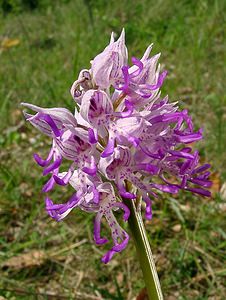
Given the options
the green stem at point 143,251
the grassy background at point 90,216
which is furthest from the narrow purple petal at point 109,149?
the grassy background at point 90,216

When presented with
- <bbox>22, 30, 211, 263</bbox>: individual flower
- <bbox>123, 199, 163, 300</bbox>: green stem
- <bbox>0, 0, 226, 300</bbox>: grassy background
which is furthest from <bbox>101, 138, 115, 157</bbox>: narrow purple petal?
<bbox>0, 0, 226, 300</bbox>: grassy background

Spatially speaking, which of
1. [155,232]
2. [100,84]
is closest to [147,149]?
[100,84]

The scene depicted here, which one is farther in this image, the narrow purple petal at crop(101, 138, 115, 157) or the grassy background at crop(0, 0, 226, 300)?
the grassy background at crop(0, 0, 226, 300)

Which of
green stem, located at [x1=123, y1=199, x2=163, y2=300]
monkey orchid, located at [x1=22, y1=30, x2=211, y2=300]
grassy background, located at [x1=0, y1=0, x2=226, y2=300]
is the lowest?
grassy background, located at [x1=0, y1=0, x2=226, y2=300]

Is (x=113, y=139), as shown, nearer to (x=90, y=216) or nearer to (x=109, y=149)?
(x=109, y=149)

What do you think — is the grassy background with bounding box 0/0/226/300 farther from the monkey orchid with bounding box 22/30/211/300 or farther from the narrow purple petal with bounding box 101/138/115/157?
the narrow purple petal with bounding box 101/138/115/157

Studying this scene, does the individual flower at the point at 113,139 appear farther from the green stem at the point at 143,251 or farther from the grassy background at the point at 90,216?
the grassy background at the point at 90,216

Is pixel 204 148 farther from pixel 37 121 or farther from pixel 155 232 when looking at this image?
pixel 37 121

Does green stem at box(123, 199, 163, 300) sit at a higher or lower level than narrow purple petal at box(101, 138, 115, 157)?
lower
